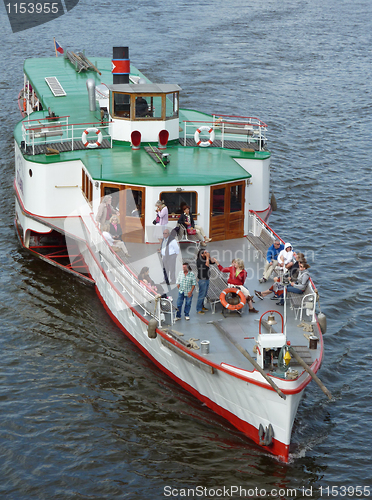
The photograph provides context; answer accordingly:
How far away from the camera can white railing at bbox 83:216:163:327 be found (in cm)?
1983

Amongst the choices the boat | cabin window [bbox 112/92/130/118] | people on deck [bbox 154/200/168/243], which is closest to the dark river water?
the boat

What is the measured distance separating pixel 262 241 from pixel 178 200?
3273 millimetres

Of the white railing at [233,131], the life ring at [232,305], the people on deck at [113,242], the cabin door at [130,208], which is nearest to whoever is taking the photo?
the life ring at [232,305]

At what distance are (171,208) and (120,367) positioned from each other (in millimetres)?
5682

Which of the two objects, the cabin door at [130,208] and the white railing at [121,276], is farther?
the cabin door at [130,208]

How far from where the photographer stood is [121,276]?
70.5ft

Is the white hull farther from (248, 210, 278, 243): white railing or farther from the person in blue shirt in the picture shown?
(248, 210, 278, 243): white railing

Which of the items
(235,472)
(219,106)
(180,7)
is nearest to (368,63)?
(219,106)

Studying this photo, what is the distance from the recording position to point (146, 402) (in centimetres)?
2000

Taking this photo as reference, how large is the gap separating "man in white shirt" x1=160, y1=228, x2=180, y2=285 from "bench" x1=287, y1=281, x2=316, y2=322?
3745 mm

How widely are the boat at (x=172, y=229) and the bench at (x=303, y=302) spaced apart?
0.05 m

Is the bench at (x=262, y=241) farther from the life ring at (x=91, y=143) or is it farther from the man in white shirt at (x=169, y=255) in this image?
the life ring at (x=91, y=143)

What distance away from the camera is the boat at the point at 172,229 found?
17.4 meters

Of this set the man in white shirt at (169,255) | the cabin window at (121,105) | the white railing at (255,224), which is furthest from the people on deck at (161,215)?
the cabin window at (121,105)
